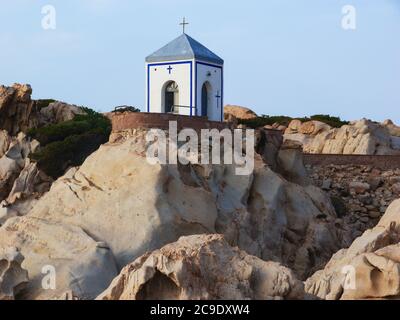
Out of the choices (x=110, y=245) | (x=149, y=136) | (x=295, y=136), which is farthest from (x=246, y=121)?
(x=110, y=245)

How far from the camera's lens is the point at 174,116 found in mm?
27781

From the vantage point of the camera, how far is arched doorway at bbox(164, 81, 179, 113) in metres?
30.2

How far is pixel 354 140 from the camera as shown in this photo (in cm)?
3978

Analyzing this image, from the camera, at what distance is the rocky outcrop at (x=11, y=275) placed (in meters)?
16.8

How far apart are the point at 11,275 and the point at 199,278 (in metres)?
5.06

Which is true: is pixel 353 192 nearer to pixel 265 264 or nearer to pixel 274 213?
pixel 274 213

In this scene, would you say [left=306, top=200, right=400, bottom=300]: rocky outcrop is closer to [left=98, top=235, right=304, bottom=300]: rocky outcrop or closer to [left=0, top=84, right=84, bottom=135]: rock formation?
[left=98, top=235, right=304, bottom=300]: rocky outcrop

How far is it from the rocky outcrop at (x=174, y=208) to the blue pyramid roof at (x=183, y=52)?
4.37 m

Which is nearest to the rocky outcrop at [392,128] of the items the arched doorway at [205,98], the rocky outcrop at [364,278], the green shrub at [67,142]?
the green shrub at [67,142]

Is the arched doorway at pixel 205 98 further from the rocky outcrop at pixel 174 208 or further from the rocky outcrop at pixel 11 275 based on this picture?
the rocky outcrop at pixel 11 275

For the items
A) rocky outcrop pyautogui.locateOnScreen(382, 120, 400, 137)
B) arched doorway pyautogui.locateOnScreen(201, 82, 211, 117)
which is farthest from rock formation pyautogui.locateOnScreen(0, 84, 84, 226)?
rocky outcrop pyautogui.locateOnScreen(382, 120, 400, 137)

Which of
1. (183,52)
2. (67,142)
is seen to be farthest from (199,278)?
(67,142)

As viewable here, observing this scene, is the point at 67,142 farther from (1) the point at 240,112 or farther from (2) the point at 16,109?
(1) the point at 240,112
